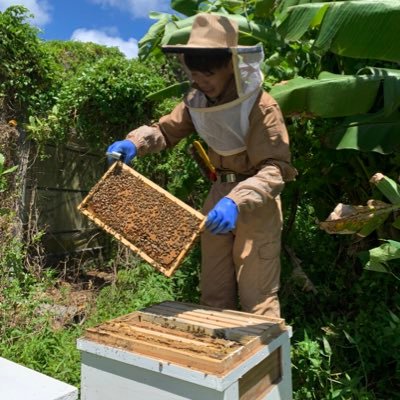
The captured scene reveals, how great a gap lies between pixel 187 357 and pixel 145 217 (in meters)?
0.79

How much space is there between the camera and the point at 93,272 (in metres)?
5.14

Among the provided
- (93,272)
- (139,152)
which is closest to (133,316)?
(139,152)

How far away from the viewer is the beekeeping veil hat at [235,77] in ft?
7.07

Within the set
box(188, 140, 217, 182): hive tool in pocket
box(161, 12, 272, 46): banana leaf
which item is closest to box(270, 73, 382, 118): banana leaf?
box(188, 140, 217, 182): hive tool in pocket

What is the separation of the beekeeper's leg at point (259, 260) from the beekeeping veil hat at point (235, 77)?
0.37 metres

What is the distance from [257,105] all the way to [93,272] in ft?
11.2

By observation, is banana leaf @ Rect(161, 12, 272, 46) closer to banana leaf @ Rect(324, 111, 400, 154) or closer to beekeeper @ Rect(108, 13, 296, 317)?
beekeeper @ Rect(108, 13, 296, 317)

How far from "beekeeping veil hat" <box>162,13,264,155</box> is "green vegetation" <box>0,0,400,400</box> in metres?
0.28

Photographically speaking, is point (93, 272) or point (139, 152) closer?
point (139, 152)

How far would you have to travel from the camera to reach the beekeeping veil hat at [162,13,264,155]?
2.16 metres

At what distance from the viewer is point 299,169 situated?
3.37m

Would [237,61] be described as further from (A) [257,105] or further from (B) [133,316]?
(B) [133,316]

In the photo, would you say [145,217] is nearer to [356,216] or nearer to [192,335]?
[192,335]

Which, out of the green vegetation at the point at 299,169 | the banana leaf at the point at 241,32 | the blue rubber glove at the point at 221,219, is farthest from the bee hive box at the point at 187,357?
the banana leaf at the point at 241,32
